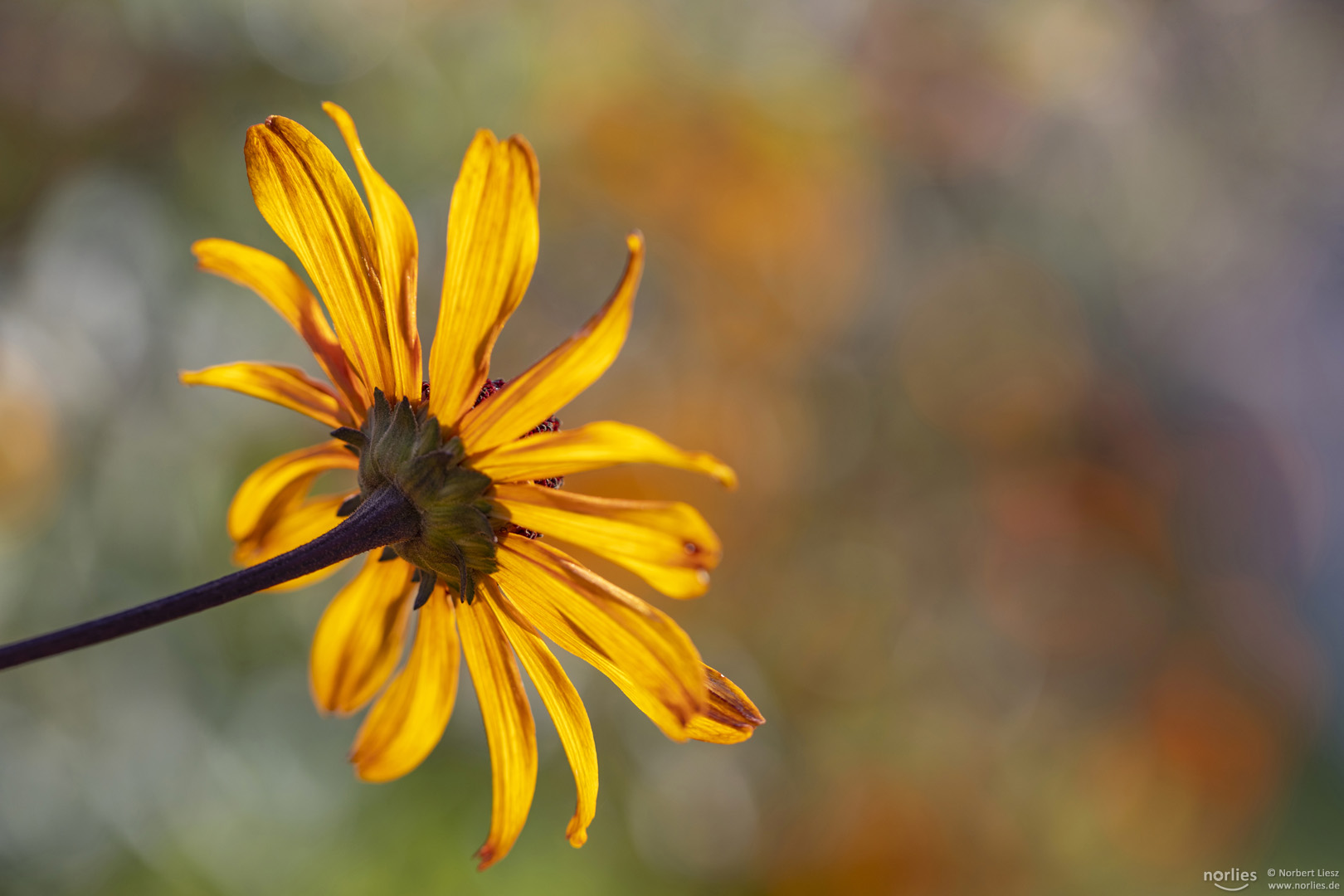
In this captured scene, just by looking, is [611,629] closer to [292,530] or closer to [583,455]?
[583,455]

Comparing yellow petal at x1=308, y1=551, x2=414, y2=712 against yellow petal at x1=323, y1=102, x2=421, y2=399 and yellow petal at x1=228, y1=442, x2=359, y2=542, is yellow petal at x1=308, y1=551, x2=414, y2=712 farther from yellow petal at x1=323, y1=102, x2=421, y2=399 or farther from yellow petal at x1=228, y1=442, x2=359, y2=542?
yellow petal at x1=323, y1=102, x2=421, y2=399

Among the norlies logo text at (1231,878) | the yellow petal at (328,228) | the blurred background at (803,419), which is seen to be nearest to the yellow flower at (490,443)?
the yellow petal at (328,228)

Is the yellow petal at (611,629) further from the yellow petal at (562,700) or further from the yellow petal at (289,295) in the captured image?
the yellow petal at (289,295)

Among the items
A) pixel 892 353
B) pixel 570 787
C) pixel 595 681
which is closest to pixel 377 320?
pixel 595 681

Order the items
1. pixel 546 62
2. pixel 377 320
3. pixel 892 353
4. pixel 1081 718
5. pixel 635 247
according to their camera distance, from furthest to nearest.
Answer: pixel 892 353, pixel 1081 718, pixel 546 62, pixel 377 320, pixel 635 247

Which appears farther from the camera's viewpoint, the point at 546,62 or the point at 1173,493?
the point at 1173,493

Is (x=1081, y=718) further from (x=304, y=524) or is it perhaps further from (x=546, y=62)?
(x=304, y=524)

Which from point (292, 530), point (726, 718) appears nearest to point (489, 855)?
point (726, 718)
